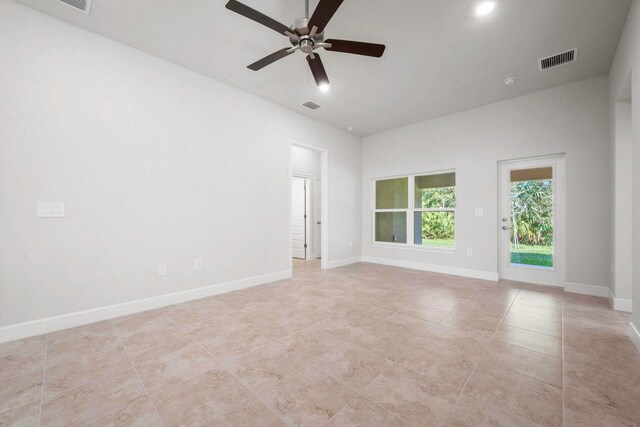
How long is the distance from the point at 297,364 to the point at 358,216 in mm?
4580

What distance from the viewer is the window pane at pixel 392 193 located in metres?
5.75

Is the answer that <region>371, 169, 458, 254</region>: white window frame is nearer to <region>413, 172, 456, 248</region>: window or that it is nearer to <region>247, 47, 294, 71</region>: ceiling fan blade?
<region>413, 172, 456, 248</region>: window

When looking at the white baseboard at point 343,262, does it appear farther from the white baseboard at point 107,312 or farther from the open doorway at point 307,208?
the white baseboard at point 107,312

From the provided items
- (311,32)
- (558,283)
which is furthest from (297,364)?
(558,283)

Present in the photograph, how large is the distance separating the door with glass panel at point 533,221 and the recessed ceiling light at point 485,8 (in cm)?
278

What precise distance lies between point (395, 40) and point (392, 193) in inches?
142

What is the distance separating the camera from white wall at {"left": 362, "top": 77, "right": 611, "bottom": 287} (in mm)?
3559

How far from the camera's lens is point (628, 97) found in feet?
9.48

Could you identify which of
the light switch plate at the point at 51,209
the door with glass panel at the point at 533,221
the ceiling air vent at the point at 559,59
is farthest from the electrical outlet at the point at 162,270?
the ceiling air vent at the point at 559,59

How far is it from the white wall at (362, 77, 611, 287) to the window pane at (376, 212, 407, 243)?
239 millimetres

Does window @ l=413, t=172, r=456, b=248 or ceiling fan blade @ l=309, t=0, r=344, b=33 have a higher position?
ceiling fan blade @ l=309, t=0, r=344, b=33

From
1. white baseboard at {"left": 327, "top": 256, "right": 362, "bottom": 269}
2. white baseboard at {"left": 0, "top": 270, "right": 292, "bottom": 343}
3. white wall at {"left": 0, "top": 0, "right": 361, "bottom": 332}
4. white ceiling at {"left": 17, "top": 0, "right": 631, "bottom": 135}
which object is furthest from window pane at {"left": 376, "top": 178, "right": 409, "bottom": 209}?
white baseboard at {"left": 0, "top": 270, "right": 292, "bottom": 343}

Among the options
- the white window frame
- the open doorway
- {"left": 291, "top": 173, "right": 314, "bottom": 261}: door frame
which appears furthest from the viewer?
{"left": 291, "top": 173, "right": 314, "bottom": 261}: door frame

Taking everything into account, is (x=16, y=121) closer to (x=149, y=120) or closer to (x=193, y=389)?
(x=149, y=120)
